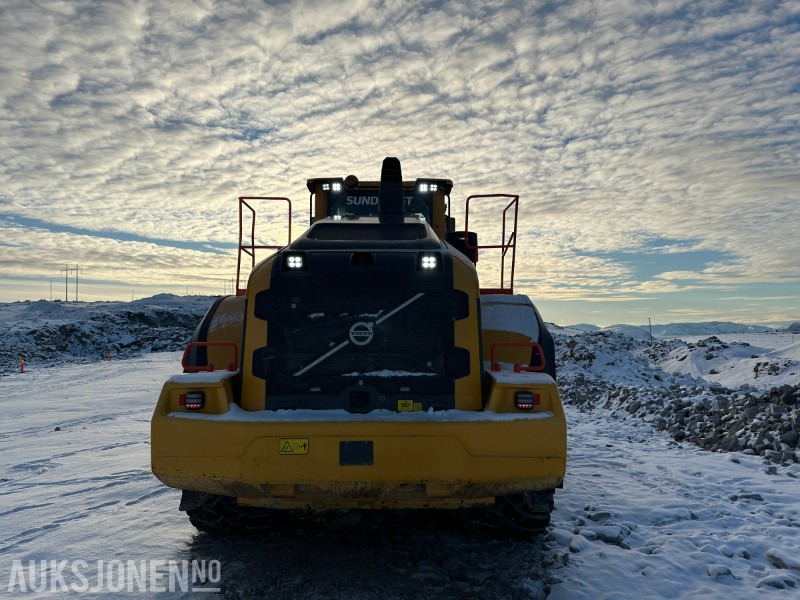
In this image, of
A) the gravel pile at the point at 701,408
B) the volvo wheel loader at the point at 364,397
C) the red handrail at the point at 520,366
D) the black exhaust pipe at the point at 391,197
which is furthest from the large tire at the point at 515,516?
the gravel pile at the point at 701,408

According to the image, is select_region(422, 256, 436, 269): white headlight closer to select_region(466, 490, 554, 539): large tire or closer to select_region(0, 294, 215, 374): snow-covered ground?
select_region(466, 490, 554, 539): large tire

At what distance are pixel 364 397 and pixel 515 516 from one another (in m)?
1.47

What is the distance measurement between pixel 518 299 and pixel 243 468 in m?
2.67

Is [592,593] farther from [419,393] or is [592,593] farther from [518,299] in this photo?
[518,299]

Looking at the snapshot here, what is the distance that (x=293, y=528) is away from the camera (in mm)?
4395

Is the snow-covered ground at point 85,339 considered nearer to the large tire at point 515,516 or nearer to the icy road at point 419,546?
the icy road at point 419,546

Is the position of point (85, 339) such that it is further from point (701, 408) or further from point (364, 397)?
point (364, 397)

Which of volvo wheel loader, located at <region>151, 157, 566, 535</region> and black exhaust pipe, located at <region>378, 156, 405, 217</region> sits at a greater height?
black exhaust pipe, located at <region>378, 156, 405, 217</region>

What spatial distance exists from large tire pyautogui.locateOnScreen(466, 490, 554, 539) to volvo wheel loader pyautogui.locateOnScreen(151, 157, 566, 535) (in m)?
0.01

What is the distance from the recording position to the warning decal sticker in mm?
3400

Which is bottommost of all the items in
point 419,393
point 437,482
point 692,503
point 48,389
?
point 48,389

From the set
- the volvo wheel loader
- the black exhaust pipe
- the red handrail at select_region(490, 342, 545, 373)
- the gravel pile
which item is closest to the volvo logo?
the volvo wheel loader

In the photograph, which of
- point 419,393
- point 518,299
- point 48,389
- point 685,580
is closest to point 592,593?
point 685,580

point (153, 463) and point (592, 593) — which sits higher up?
point (153, 463)
